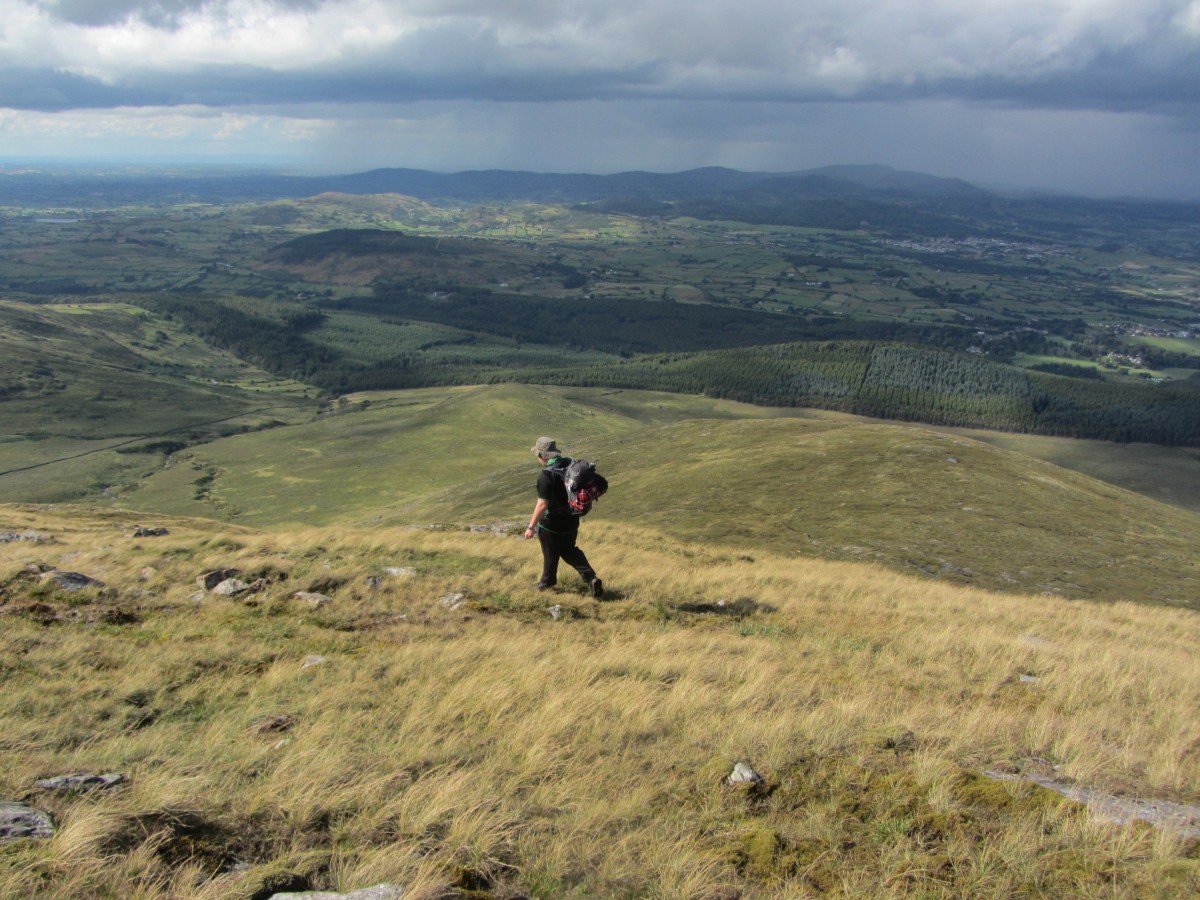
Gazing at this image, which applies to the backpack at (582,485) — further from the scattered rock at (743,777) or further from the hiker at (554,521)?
the scattered rock at (743,777)

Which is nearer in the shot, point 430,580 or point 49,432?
point 430,580

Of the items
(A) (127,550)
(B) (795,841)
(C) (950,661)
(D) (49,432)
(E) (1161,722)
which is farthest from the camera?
(D) (49,432)

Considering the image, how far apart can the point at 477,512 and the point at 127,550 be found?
1503 inches

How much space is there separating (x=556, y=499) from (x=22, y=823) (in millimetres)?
11549

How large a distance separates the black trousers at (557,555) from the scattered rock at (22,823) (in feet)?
38.2

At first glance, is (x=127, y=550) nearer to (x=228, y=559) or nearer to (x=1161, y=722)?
(x=228, y=559)

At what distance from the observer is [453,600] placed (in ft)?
54.6

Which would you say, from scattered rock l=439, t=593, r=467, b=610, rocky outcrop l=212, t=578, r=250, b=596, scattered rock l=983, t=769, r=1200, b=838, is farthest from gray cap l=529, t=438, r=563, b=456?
scattered rock l=983, t=769, r=1200, b=838

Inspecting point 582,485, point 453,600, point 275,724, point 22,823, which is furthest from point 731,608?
point 22,823

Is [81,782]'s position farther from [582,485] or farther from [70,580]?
[70,580]

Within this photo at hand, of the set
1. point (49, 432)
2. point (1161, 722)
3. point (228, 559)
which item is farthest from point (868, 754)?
point (49, 432)

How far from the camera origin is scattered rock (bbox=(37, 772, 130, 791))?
23.2 ft

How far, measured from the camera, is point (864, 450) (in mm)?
56188

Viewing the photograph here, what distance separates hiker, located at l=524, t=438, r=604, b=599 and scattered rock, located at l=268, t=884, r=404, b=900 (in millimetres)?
10465
